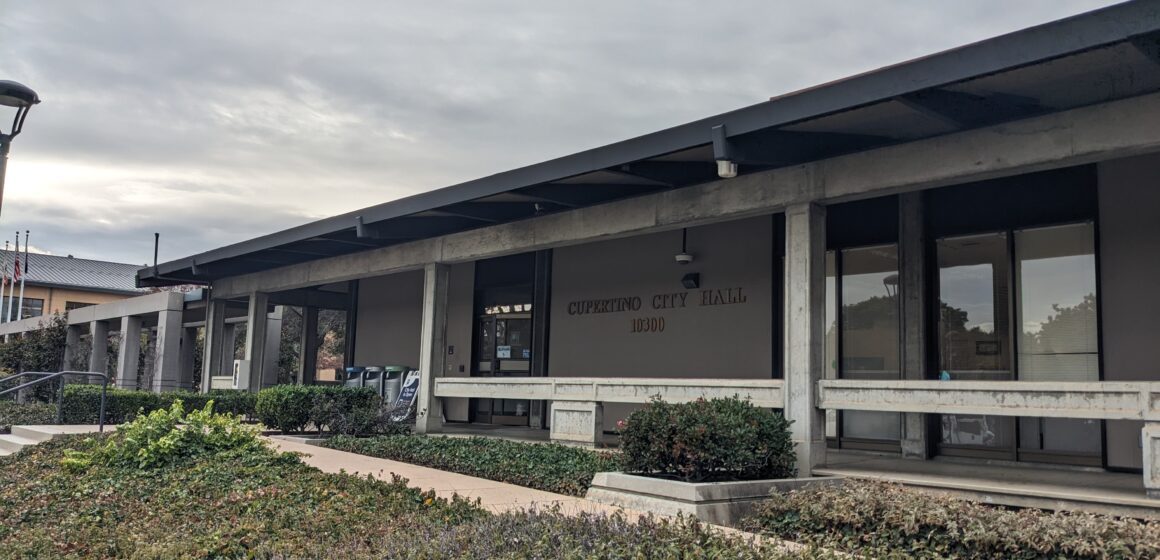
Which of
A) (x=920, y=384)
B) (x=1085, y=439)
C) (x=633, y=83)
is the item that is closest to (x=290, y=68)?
(x=633, y=83)

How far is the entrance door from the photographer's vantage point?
60.6 feet

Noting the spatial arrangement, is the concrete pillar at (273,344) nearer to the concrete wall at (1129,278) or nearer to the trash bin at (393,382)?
the trash bin at (393,382)

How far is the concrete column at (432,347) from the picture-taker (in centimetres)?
1593

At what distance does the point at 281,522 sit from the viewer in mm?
6887

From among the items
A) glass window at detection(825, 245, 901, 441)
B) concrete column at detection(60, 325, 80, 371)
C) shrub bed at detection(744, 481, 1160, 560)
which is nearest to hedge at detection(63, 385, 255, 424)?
glass window at detection(825, 245, 901, 441)

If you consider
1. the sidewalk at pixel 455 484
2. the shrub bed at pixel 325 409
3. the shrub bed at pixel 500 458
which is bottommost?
the sidewalk at pixel 455 484

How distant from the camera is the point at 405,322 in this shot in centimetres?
2209

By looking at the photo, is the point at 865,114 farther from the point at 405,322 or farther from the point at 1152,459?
the point at 405,322

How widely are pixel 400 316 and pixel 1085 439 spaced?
1584 centimetres

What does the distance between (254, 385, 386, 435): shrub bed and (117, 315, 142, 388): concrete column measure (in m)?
15.3

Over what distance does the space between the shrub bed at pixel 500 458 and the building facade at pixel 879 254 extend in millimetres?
1022

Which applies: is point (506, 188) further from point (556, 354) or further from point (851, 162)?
point (556, 354)

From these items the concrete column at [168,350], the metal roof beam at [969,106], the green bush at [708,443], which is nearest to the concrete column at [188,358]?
the concrete column at [168,350]

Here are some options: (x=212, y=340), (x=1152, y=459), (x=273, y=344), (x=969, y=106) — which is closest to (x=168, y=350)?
(x=212, y=340)
